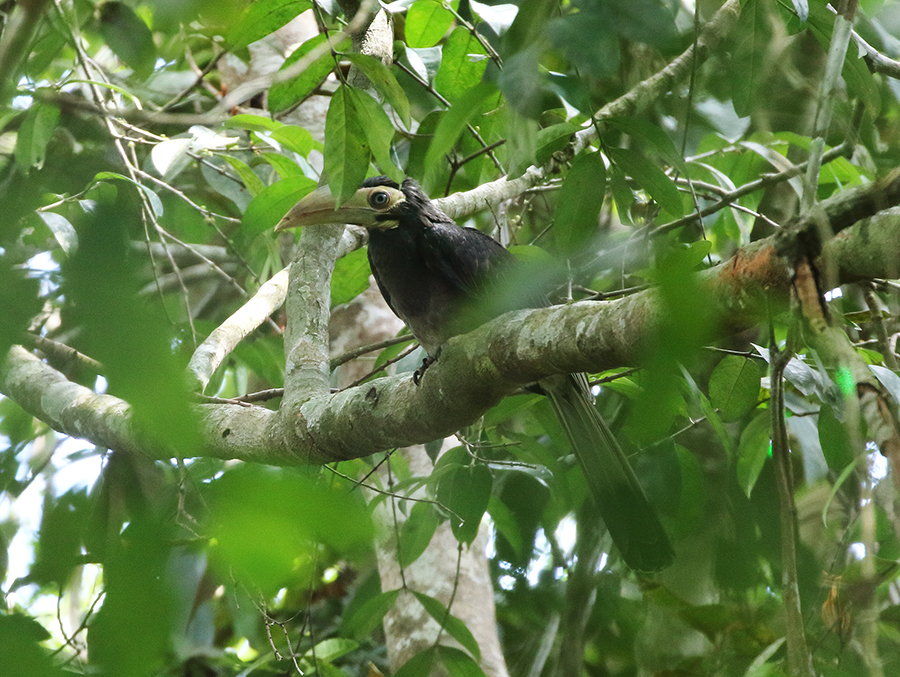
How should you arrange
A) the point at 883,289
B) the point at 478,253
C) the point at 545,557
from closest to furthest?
1. the point at 883,289
2. the point at 478,253
3. the point at 545,557

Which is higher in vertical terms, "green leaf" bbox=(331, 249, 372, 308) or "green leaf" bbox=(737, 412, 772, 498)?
"green leaf" bbox=(331, 249, 372, 308)

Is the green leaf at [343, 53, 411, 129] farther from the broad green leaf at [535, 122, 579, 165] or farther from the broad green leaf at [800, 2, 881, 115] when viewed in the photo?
the broad green leaf at [800, 2, 881, 115]

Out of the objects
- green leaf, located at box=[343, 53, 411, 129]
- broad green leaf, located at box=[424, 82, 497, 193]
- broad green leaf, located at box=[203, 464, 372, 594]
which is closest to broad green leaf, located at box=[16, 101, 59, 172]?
green leaf, located at box=[343, 53, 411, 129]

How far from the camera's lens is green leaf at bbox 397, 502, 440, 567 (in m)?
2.48

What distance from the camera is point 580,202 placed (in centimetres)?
211

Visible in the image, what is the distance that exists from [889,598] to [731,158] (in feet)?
5.70

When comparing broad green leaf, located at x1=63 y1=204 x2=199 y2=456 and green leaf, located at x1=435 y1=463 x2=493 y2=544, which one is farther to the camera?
green leaf, located at x1=435 y1=463 x2=493 y2=544

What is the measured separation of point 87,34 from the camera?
8.78 feet

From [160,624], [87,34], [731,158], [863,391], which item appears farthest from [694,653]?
[87,34]

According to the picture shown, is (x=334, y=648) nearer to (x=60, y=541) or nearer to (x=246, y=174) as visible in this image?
(x=246, y=174)

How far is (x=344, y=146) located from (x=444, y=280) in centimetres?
96

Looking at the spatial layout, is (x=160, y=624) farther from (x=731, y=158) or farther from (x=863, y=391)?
(x=731, y=158)

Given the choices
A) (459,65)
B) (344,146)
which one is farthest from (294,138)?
(344,146)

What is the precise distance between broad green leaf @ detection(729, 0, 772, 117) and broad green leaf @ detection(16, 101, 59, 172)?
1892mm
